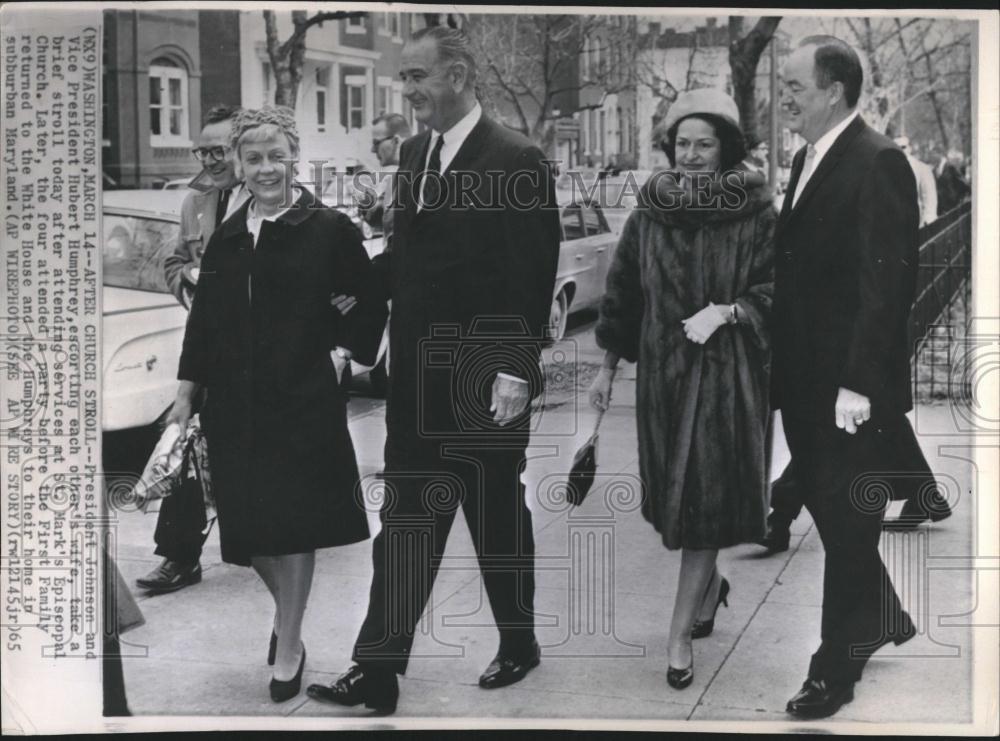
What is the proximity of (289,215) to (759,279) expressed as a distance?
189 centimetres

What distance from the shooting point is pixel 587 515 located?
5477 mm

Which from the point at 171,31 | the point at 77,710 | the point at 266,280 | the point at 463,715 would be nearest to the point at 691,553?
the point at 463,715

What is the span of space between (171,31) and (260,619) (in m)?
2.44

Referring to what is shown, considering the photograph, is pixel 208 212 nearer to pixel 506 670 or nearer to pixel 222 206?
pixel 222 206

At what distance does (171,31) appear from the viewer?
17.8 feet

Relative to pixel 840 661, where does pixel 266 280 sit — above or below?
above

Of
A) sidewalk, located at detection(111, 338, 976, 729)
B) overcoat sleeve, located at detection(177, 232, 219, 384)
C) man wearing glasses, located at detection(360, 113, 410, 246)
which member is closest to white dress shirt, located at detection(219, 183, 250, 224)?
overcoat sleeve, located at detection(177, 232, 219, 384)

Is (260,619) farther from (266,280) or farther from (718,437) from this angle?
(718,437)

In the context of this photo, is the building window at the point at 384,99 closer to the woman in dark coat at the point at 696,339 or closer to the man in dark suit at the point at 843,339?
the woman in dark coat at the point at 696,339

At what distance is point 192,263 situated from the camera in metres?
5.48

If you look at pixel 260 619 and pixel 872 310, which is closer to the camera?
pixel 872 310

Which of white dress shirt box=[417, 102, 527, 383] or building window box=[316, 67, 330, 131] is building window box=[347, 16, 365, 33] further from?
white dress shirt box=[417, 102, 527, 383]

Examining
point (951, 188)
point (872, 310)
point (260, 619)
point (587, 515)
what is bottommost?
point (260, 619)

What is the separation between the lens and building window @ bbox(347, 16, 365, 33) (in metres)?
5.43
